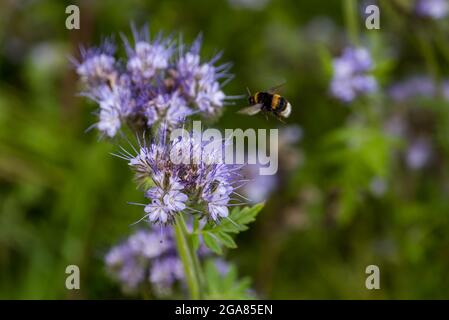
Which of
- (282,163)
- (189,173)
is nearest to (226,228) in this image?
(189,173)

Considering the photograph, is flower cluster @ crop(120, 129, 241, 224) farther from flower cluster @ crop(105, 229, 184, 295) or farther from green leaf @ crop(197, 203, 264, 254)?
flower cluster @ crop(105, 229, 184, 295)

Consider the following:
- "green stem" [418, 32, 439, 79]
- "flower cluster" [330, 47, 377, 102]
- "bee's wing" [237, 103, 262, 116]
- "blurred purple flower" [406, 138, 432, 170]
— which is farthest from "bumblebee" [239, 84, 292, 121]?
"blurred purple flower" [406, 138, 432, 170]

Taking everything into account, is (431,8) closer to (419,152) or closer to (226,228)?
(419,152)

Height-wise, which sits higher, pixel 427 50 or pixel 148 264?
pixel 427 50

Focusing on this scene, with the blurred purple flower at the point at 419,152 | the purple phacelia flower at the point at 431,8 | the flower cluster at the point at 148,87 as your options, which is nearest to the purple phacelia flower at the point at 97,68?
the flower cluster at the point at 148,87

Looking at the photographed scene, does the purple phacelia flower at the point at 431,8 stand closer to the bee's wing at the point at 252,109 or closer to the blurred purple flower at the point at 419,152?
the blurred purple flower at the point at 419,152

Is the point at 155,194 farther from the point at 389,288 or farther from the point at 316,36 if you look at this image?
the point at 316,36
